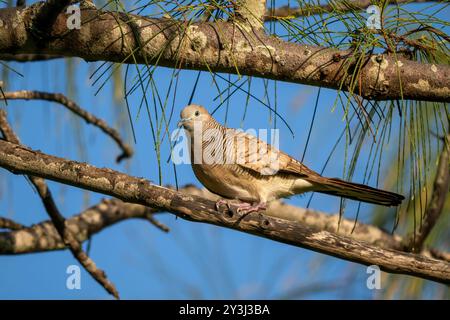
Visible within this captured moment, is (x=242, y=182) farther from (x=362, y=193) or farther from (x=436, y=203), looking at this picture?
(x=436, y=203)

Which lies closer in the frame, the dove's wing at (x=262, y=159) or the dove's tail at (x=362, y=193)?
the dove's tail at (x=362, y=193)

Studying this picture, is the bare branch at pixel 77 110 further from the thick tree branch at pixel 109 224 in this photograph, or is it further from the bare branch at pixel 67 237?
the bare branch at pixel 67 237

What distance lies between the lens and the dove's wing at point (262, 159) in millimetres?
3508

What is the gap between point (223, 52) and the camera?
7.74ft

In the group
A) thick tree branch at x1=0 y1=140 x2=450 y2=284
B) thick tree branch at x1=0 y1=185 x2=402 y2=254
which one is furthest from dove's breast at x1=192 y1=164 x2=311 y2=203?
thick tree branch at x1=0 y1=140 x2=450 y2=284

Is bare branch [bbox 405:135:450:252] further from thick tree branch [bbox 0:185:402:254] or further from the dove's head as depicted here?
the dove's head

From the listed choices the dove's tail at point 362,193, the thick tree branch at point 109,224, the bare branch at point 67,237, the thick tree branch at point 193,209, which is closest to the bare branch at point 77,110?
the thick tree branch at point 109,224

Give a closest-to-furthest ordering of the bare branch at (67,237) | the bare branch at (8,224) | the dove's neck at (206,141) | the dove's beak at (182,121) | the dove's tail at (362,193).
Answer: the dove's tail at (362,193), the bare branch at (67,237), the dove's neck at (206,141), the dove's beak at (182,121), the bare branch at (8,224)

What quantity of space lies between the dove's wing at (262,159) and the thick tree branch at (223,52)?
110cm

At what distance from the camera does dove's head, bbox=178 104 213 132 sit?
3.76 metres

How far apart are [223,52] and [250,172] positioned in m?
1.25

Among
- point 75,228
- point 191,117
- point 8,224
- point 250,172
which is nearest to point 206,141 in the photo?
point 191,117
